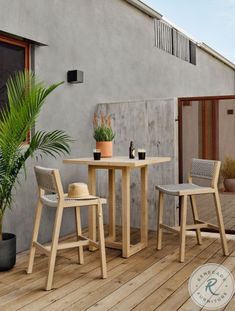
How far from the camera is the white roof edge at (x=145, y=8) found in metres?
5.53

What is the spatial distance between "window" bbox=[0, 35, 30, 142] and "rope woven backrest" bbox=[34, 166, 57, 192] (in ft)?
3.03

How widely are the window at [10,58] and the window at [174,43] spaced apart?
3.29m

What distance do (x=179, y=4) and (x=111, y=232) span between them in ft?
18.6

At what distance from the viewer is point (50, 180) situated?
2.74 m

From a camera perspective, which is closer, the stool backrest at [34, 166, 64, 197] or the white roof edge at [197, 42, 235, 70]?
the stool backrest at [34, 166, 64, 197]

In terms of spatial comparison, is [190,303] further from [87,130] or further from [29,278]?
[87,130]

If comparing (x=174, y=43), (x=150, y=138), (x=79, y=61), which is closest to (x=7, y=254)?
(x=150, y=138)

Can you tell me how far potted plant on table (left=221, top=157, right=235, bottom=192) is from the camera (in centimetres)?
679

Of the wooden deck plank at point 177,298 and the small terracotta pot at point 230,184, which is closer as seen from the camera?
the wooden deck plank at point 177,298

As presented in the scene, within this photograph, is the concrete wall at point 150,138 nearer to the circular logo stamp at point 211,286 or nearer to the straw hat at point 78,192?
the circular logo stamp at point 211,286

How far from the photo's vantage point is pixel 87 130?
4.48 meters

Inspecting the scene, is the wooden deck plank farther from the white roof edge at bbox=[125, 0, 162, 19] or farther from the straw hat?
the white roof edge at bbox=[125, 0, 162, 19]

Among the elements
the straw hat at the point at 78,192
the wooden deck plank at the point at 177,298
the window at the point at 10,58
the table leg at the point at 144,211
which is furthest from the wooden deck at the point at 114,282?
the window at the point at 10,58

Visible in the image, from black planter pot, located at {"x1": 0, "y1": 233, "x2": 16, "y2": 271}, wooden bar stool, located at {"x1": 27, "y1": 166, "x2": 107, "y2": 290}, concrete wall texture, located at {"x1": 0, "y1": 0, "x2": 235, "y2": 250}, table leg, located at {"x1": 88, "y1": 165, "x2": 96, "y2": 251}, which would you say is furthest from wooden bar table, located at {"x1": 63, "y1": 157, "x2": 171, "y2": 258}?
black planter pot, located at {"x1": 0, "y1": 233, "x2": 16, "y2": 271}
